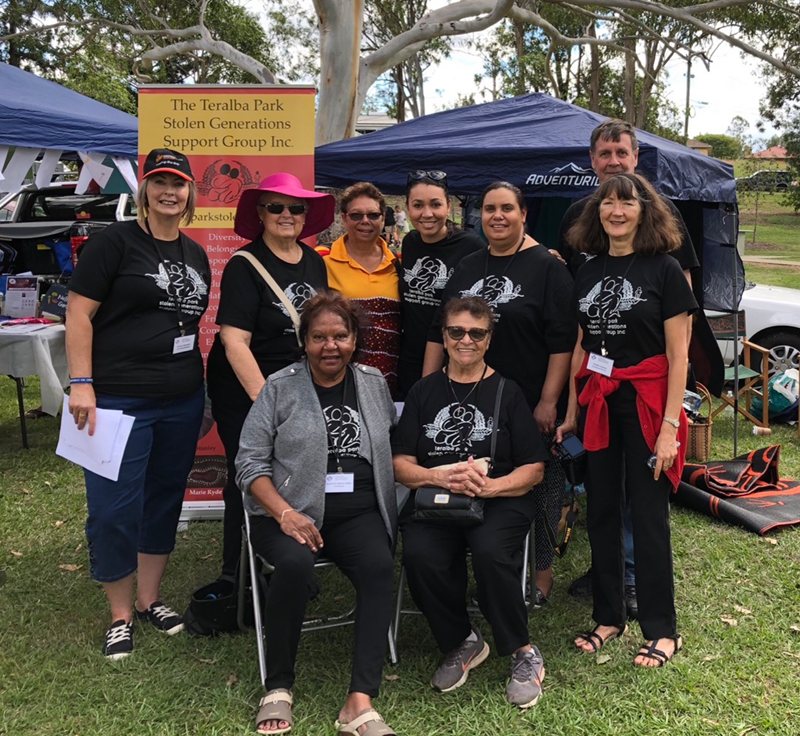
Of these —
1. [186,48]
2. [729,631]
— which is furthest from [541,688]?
[186,48]

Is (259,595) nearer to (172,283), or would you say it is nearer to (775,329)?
(172,283)

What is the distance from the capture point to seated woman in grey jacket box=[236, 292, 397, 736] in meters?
2.72

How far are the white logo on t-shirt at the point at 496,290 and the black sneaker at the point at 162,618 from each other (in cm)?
182

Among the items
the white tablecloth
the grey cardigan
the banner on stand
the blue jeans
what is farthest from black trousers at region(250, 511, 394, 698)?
the white tablecloth

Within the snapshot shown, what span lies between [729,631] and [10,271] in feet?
26.4

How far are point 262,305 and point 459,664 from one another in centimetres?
156

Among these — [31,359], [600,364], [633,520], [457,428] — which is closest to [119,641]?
[457,428]

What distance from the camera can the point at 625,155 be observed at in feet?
11.8

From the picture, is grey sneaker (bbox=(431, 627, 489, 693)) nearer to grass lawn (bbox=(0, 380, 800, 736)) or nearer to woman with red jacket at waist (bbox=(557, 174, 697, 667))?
grass lawn (bbox=(0, 380, 800, 736))

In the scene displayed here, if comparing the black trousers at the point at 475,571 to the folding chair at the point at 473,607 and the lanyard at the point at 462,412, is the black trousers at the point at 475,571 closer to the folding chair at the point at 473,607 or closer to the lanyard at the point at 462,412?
the folding chair at the point at 473,607

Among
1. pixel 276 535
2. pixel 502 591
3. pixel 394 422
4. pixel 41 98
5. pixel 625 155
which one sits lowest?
pixel 502 591

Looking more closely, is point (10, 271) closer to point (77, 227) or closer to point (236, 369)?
point (77, 227)

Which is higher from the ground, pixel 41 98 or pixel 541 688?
pixel 41 98

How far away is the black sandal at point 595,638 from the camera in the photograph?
319cm
